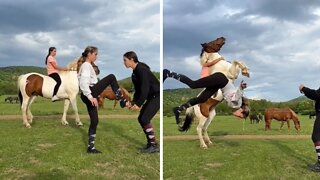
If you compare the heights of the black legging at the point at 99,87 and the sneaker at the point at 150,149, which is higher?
the black legging at the point at 99,87

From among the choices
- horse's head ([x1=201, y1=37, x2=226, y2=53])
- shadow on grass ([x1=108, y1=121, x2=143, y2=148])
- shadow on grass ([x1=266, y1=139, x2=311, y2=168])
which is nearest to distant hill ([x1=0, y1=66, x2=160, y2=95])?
shadow on grass ([x1=108, y1=121, x2=143, y2=148])

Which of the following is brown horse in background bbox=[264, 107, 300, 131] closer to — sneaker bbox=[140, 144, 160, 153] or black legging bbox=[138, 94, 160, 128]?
sneaker bbox=[140, 144, 160, 153]

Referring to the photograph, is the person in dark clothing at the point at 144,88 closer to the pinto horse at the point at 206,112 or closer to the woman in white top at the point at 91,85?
the woman in white top at the point at 91,85

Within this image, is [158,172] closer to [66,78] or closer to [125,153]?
[125,153]

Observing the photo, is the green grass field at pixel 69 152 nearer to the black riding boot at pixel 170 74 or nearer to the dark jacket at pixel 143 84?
the dark jacket at pixel 143 84

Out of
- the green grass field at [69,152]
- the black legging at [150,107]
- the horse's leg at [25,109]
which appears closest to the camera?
the green grass field at [69,152]

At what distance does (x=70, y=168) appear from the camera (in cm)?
308

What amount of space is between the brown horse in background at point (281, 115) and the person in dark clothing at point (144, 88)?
1862mm

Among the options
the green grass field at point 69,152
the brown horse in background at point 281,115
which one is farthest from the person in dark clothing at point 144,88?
the brown horse in background at point 281,115

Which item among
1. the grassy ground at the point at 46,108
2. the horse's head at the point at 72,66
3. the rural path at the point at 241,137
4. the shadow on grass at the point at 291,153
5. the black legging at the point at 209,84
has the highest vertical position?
the horse's head at the point at 72,66

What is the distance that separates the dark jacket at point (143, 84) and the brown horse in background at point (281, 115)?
189 centimetres

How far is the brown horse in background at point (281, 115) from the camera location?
4672 millimetres

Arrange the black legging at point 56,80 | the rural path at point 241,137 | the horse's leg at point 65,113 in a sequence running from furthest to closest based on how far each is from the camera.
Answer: the black legging at point 56,80 < the horse's leg at point 65,113 < the rural path at point 241,137

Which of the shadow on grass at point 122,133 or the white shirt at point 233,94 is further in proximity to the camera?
the shadow on grass at point 122,133
